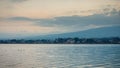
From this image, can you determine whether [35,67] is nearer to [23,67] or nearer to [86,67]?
[23,67]

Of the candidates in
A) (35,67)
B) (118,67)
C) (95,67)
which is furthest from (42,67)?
(118,67)

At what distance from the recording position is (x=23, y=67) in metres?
48.8

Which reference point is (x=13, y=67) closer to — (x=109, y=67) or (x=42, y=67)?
(x=42, y=67)

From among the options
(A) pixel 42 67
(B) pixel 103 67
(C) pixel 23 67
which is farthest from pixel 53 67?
(B) pixel 103 67

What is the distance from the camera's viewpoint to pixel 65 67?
49281mm

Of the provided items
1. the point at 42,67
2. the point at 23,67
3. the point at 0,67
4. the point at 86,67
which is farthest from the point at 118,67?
the point at 0,67

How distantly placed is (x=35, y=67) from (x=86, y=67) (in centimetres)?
862

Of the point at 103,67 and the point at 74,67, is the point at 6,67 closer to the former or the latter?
the point at 74,67

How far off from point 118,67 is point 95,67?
3.94m

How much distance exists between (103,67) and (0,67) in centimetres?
1728

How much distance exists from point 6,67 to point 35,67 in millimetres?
4854

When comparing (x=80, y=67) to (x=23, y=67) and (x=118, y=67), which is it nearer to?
(x=118, y=67)

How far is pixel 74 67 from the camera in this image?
49.8m

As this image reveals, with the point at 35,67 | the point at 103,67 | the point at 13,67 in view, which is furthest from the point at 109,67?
the point at 13,67
